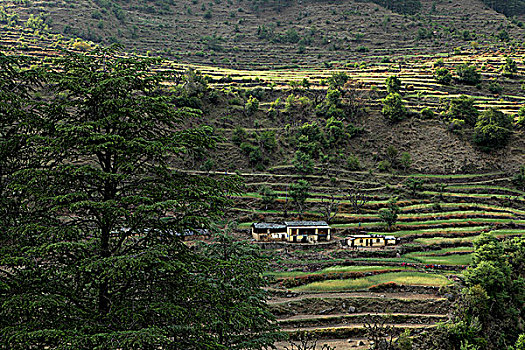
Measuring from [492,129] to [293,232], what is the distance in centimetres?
4450

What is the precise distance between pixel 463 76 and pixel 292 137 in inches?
1836

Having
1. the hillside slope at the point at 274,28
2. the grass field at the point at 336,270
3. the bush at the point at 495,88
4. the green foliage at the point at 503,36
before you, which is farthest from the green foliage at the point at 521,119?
the green foliage at the point at 503,36

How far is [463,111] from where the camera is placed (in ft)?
236

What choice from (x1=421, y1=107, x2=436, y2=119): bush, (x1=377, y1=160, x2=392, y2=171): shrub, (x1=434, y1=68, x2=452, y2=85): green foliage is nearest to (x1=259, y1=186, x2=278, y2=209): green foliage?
(x1=377, y1=160, x2=392, y2=171): shrub

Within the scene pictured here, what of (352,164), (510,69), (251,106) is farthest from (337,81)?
(510,69)

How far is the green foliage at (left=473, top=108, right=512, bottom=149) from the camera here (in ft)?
219

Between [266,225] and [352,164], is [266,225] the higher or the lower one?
the lower one

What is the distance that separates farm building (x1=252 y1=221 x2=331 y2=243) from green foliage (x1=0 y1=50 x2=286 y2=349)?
35982 mm

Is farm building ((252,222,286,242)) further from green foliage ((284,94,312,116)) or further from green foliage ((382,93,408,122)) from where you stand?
green foliage ((382,93,408,122))

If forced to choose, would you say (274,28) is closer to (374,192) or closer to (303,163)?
(303,163)

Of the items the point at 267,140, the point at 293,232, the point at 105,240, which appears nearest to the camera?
the point at 105,240

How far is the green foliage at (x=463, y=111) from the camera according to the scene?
2841 inches

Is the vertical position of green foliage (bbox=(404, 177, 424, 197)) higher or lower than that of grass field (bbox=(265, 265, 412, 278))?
higher

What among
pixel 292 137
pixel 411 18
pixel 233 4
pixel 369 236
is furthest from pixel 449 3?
pixel 369 236
